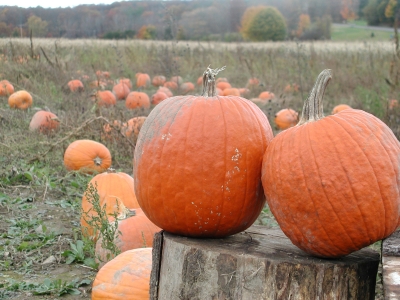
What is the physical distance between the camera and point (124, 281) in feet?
9.05

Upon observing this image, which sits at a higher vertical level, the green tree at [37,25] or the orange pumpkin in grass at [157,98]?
the green tree at [37,25]

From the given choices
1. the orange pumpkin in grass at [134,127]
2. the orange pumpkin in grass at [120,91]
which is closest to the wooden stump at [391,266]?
the orange pumpkin in grass at [134,127]

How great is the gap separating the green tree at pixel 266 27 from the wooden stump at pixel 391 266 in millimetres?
41269

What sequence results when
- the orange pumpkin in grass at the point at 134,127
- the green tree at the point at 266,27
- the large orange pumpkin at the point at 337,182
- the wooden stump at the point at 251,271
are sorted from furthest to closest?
the green tree at the point at 266,27
the orange pumpkin in grass at the point at 134,127
the wooden stump at the point at 251,271
the large orange pumpkin at the point at 337,182

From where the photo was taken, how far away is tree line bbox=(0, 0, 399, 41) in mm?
11328

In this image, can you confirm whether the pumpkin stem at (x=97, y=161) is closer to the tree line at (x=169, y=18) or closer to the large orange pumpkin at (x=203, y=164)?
the large orange pumpkin at (x=203, y=164)

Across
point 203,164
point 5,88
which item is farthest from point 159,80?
point 203,164

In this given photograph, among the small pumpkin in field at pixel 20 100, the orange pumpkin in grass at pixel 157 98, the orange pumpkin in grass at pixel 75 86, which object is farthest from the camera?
the orange pumpkin in grass at pixel 75 86

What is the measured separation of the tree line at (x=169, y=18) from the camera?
1133 cm

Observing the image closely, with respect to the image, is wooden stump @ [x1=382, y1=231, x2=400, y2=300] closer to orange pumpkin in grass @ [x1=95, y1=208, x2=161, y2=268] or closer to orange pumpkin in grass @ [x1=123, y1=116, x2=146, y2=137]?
orange pumpkin in grass @ [x1=95, y1=208, x2=161, y2=268]

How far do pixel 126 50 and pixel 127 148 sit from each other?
11.5 meters

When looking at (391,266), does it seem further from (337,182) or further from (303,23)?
(303,23)

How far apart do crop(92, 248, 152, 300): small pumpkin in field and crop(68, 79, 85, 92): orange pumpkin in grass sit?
7.87m

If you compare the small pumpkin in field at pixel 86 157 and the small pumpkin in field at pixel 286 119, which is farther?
the small pumpkin in field at pixel 286 119
